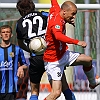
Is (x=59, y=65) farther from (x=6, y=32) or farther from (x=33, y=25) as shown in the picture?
(x=6, y=32)

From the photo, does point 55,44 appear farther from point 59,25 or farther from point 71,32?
point 71,32

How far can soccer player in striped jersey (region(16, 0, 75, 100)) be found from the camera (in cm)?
755

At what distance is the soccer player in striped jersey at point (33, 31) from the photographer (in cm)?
755

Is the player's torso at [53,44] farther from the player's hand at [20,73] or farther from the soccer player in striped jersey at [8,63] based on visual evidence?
the soccer player in striped jersey at [8,63]

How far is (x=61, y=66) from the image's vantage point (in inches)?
295

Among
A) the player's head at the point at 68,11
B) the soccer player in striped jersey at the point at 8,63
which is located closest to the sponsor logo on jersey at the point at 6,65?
the soccer player in striped jersey at the point at 8,63

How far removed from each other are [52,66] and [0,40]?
1.53 metres

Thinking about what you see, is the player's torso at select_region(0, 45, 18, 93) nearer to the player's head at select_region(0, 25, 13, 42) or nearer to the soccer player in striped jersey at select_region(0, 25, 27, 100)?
the soccer player in striped jersey at select_region(0, 25, 27, 100)

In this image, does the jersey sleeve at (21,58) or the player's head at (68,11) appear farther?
the jersey sleeve at (21,58)

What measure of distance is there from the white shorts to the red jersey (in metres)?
0.05

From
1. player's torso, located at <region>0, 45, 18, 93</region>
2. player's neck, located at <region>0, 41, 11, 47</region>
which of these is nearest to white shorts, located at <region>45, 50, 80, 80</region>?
player's torso, located at <region>0, 45, 18, 93</region>

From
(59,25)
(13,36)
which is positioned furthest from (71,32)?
(59,25)

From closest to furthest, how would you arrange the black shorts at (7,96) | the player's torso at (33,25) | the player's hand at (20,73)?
the player's torso at (33,25) → the player's hand at (20,73) → the black shorts at (7,96)

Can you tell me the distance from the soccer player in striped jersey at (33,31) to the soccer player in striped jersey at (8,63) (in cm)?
60
